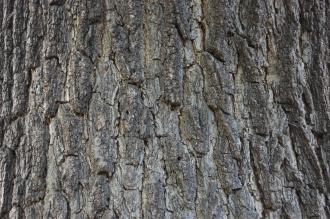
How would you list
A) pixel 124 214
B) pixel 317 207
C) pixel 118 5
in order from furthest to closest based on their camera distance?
pixel 317 207
pixel 118 5
pixel 124 214

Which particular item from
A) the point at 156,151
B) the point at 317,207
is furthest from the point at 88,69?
the point at 317,207

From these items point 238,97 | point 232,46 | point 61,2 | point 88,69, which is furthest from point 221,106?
point 61,2

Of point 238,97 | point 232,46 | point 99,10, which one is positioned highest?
point 99,10

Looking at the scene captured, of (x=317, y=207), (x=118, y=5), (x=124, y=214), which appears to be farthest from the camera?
(x=317, y=207)

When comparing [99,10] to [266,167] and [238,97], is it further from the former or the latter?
[266,167]

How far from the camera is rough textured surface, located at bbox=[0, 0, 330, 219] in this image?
1676mm

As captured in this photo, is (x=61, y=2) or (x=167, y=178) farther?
(x=61, y=2)

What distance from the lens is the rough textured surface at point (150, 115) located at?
5.50 feet

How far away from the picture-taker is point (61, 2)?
1792mm

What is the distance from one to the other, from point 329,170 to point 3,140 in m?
1.25

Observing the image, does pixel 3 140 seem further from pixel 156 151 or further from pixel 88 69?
pixel 156 151

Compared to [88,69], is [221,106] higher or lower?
lower

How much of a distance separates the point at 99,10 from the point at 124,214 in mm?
711

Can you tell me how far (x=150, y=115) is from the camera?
1704mm
